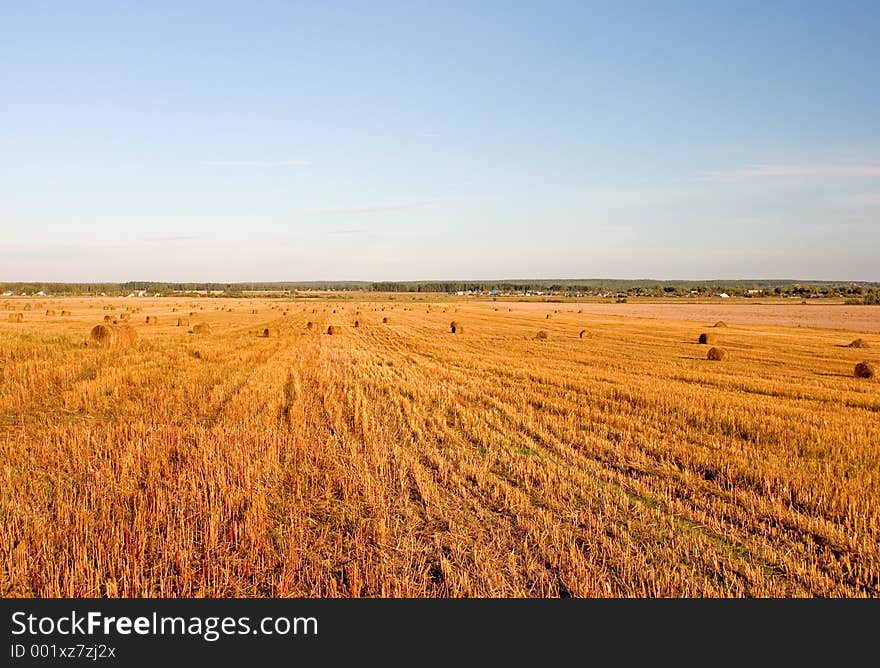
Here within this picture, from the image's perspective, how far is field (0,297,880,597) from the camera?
17.3ft

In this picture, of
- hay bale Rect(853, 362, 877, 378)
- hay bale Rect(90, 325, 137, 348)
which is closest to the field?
hay bale Rect(853, 362, 877, 378)

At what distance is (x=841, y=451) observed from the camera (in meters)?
9.77

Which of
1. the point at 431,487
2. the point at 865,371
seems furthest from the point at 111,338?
the point at 865,371

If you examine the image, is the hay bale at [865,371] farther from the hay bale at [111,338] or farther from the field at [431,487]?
the hay bale at [111,338]

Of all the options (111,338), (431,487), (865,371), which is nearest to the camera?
(431,487)

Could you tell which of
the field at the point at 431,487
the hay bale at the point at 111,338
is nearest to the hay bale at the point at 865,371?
the field at the point at 431,487

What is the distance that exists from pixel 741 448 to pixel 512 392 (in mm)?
6795

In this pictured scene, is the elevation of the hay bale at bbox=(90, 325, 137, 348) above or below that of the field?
above

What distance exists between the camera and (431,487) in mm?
7777

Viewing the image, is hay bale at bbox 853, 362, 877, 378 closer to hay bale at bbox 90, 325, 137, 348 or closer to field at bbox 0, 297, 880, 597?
field at bbox 0, 297, 880, 597

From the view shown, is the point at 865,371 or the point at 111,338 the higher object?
the point at 111,338

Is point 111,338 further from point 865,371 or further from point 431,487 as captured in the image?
point 865,371

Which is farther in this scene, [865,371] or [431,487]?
[865,371]

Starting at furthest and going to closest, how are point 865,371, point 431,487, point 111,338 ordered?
point 111,338, point 865,371, point 431,487
